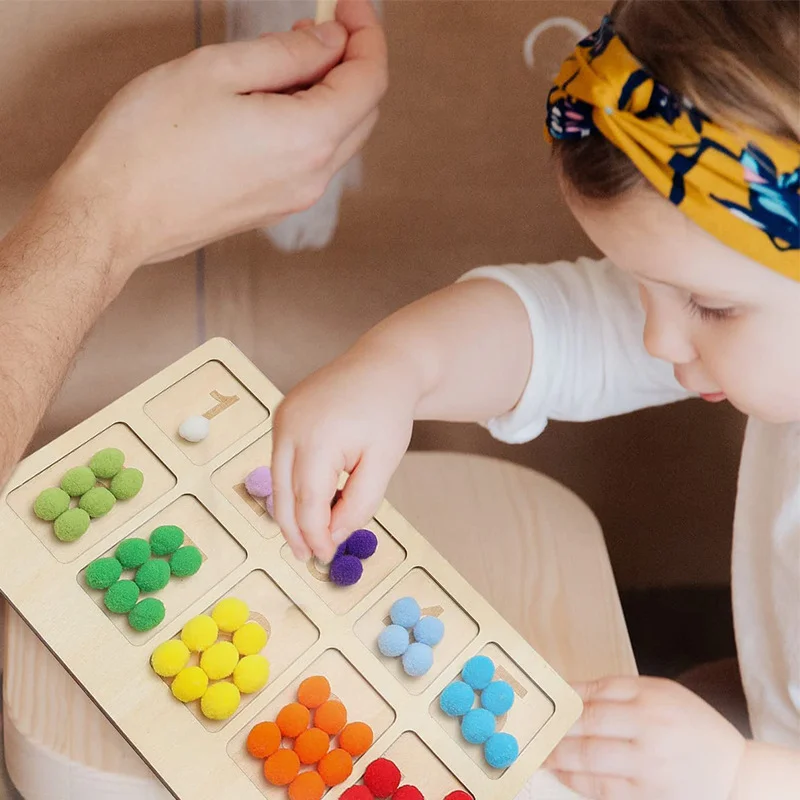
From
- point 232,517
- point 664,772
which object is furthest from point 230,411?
point 664,772

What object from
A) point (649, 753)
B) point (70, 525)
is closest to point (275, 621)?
point (70, 525)

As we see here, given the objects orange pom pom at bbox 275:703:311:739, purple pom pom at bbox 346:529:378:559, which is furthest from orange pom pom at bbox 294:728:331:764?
purple pom pom at bbox 346:529:378:559

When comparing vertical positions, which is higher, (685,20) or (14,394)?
(685,20)

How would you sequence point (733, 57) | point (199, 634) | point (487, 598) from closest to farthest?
point (733, 57), point (199, 634), point (487, 598)

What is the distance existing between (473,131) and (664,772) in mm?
459

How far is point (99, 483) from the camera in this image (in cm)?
55

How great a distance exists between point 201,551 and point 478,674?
171 millimetres

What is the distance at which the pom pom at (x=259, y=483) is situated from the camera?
21.7 inches

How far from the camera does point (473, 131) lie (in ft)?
2.31

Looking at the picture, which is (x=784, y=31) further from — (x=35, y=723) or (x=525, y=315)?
(x=35, y=723)

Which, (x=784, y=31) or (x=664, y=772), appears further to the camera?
(x=664, y=772)

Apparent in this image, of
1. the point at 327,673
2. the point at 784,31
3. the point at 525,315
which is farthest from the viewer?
the point at 525,315

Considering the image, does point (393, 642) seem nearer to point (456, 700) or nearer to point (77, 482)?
point (456, 700)

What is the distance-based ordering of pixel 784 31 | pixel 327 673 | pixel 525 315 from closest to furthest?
1. pixel 784 31
2. pixel 327 673
3. pixel 525 315
